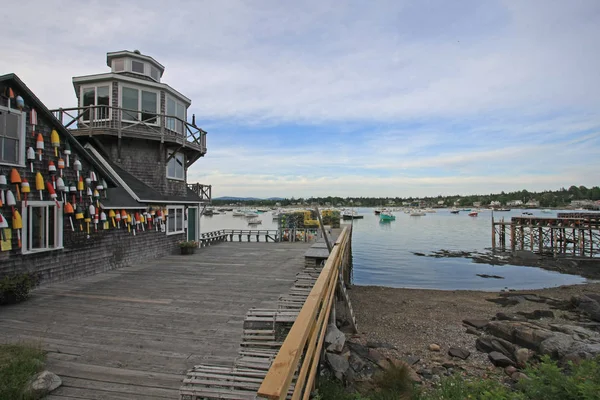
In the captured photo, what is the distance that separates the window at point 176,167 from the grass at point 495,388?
13304 mm

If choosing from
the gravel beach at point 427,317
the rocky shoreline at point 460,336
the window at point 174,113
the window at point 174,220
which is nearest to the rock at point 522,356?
the rocky shoreline at point 460,336

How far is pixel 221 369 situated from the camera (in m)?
3.89

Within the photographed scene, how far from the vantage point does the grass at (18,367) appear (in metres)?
3.64

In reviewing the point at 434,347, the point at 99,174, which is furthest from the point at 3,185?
the point at 434,347

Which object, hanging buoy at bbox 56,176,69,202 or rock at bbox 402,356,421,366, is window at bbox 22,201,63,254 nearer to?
hanging buoy at bbox 56,176,69,202

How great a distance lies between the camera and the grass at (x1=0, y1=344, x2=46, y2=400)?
3643mm

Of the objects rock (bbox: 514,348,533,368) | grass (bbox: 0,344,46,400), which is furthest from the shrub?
rock (bbox: 514,348,533,368)

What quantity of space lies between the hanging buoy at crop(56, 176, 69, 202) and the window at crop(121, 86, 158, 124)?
18.6ft

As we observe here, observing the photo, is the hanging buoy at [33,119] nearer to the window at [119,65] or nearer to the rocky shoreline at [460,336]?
the window at [119,65]

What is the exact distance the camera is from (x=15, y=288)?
7.34m

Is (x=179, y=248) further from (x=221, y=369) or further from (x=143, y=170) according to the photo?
(x=221, y=369)

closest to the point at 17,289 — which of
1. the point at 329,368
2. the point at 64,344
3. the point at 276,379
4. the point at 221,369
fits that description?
the point at 64,344

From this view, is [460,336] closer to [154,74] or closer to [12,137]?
[12,137]

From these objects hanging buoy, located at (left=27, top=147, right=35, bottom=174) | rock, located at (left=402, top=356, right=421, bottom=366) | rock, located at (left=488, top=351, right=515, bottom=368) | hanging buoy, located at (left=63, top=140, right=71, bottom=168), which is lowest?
rock, located at (left=488, top=351, right=515, bottom=368)
